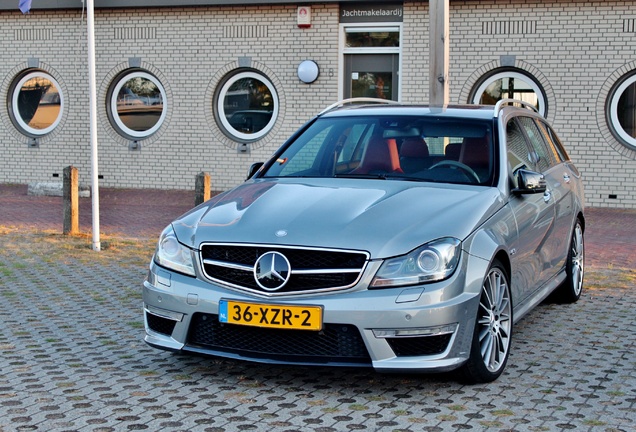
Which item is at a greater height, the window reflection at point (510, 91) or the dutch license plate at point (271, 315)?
the window reflection at point (510, 91)

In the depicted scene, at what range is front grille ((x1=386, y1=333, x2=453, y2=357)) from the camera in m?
5.30

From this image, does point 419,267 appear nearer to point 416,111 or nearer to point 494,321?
point 494,321

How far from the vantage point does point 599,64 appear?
17172mm

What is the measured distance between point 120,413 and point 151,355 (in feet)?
4.57

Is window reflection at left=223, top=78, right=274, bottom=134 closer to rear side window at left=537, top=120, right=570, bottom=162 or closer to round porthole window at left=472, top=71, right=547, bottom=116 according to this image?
round porthole window at left=472, top=71, right=547, bottom=116

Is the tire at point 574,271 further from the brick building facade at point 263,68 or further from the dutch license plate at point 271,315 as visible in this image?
the brick building facade at point 263,68

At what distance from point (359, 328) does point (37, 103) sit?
55.5ft

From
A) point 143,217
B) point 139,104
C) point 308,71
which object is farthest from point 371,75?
point 143,217

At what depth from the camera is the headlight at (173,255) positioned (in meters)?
5.69

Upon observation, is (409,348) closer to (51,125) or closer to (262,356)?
(262,356)

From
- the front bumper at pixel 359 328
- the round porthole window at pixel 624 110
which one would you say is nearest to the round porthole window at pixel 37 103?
the round porthole window at pixel 624 110

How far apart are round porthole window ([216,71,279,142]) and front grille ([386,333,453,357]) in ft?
45.9

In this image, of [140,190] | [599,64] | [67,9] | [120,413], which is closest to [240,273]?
[120,413]

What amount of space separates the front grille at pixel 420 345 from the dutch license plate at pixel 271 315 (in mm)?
447
